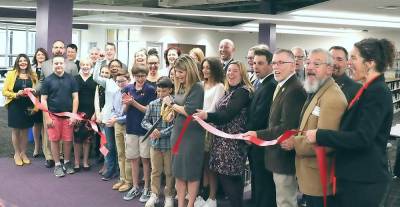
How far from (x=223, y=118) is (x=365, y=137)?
1415mm

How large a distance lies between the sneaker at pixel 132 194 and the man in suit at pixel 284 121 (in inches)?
75.7

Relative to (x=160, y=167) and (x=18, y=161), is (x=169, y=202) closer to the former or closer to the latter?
(x=160, y=167)

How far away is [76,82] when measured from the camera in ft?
18.7

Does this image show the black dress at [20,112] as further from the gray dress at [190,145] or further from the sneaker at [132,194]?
the gray dress at [190,145]

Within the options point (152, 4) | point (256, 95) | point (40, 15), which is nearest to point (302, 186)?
point (256, 95)

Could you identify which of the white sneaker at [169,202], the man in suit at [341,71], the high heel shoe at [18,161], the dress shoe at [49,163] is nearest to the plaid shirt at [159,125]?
the white sneaker at [169,202]

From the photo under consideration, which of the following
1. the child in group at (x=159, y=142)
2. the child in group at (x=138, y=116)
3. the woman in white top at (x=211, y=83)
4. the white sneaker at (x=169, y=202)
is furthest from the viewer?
the child in group at (x=138, y=116)

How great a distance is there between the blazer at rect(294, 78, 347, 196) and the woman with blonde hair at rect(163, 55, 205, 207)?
1126mm

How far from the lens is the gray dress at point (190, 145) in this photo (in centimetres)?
373

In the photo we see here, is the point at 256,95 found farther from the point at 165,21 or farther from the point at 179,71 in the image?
the point at 165,21

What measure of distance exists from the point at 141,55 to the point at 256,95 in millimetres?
1920

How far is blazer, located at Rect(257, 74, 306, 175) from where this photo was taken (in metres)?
3.06

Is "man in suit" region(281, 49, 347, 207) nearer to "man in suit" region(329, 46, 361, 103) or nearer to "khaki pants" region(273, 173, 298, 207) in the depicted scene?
"khaki pants" region(273, 173, 298, 207)

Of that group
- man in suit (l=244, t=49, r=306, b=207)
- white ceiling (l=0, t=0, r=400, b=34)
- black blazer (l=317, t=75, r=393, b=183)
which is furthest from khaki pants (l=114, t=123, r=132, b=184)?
white ceiling (l=0, t=0, r=400, b=34)
